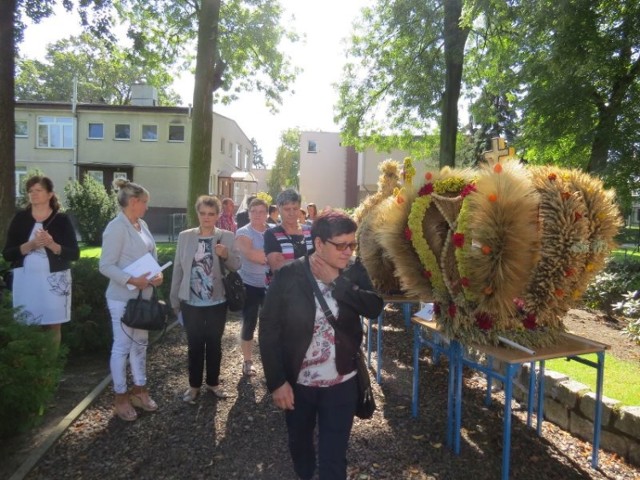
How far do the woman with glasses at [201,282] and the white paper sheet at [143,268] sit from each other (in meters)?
0.36

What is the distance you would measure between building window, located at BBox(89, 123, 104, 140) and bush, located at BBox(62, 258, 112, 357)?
920 inches

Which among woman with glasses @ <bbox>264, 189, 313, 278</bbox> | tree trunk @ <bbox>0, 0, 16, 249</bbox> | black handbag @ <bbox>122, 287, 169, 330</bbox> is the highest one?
tree trunk @ <bbox>0, 0, 16, 249</bbox>

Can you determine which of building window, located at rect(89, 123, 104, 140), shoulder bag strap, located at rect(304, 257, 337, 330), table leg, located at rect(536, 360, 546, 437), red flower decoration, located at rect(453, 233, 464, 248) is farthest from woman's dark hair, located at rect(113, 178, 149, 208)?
building window, located at rect(89, 123, 104, 140)

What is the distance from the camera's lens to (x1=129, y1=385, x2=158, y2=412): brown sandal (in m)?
4.17

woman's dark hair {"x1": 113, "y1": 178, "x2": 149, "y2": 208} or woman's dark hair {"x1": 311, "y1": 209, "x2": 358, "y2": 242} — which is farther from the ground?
woman's dark hair {"x1": 113, "y1": 178, "x2": 149, "y2": 208}

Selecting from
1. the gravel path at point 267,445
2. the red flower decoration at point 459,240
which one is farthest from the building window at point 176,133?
the red flower decoration at point 459,240

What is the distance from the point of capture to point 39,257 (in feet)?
13.7

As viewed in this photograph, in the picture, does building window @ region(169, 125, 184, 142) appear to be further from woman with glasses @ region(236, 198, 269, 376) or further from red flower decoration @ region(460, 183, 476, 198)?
red flower decoration @ region(460, 183, 476, 198)

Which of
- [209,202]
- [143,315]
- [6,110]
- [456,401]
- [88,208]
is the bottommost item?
[456,401]

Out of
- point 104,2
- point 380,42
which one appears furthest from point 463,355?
point 380,42

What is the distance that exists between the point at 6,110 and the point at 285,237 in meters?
5.52

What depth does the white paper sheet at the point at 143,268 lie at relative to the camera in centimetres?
379

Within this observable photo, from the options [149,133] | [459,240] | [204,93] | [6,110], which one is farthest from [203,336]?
[149,133]

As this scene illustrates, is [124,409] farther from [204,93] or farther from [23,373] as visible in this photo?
[204,93]
